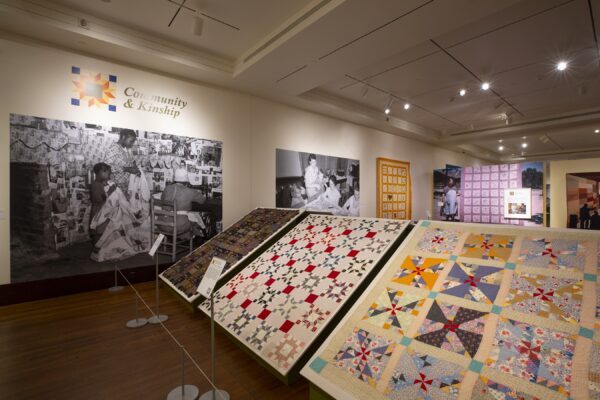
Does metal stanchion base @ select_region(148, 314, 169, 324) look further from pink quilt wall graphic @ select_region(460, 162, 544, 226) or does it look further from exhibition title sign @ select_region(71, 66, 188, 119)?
pink quilt wall graphic @ select_region(460, 162, 544, 226)

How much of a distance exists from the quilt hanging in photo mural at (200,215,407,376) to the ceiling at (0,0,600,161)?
2.22 metres

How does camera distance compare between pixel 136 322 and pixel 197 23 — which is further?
pixel 197 23

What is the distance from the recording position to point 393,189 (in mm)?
8383

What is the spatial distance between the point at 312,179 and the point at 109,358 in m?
4.78

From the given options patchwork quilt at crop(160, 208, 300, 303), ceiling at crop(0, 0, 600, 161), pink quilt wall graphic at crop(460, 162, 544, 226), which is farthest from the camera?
pink quilt wall graphic at crop(460, 162, 544, 226)

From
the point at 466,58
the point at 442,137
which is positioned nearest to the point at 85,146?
the point at 466,58

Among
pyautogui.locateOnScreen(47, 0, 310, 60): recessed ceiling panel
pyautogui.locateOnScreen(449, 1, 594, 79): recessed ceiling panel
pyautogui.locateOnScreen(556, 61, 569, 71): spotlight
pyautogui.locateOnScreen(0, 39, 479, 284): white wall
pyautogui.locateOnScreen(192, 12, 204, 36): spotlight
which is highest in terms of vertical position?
pyautogui.locateOnScreen(47, 0, 310, 60): recessed ceiling panel

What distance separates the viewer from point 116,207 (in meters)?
3.96

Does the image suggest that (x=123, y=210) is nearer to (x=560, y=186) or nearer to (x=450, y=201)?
(x=450, y=201)

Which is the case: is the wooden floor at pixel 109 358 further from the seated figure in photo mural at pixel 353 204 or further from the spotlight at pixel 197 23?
the seated figure in photo mural at pixel 353 204

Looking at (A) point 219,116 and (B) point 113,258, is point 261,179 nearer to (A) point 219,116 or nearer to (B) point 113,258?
(A) point 219,116

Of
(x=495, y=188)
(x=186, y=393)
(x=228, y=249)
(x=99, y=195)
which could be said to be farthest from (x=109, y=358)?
(x=495, y=188)

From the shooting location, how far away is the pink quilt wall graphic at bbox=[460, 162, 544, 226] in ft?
22.9

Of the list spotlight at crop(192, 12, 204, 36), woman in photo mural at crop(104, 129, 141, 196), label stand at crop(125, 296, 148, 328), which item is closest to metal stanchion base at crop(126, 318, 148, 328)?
label stand at crop(125, 296, 148, 328)
